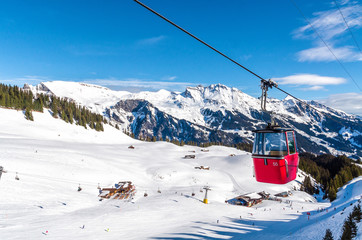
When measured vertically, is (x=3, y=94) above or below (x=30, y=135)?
above

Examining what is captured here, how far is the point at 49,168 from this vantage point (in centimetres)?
4347

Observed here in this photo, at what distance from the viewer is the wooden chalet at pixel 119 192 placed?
40.1 metres

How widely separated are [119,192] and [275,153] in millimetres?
34758

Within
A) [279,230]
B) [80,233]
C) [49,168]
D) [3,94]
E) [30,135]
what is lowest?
[279,230]

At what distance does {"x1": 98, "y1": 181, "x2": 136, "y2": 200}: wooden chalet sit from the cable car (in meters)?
31.6

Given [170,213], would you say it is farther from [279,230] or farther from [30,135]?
[30,135]

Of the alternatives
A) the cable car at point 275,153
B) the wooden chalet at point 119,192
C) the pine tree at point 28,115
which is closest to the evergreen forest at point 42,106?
the pine tree at point 28,115

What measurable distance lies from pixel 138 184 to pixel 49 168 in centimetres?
1902

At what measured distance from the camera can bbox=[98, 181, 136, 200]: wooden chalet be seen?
1577 inches

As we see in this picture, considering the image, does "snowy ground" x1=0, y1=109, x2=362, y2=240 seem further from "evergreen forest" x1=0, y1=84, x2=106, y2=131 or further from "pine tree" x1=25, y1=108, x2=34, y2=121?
"evergreen forest" x1=0, y1=84, x2=106, y2=131

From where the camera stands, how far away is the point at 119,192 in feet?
138

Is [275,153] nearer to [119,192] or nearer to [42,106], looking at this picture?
[119,192]

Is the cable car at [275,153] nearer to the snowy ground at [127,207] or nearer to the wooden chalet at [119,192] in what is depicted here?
the snowy ground at [127,207]

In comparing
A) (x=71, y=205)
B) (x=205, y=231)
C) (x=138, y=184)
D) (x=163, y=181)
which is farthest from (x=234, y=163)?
(x=71, y=205)
